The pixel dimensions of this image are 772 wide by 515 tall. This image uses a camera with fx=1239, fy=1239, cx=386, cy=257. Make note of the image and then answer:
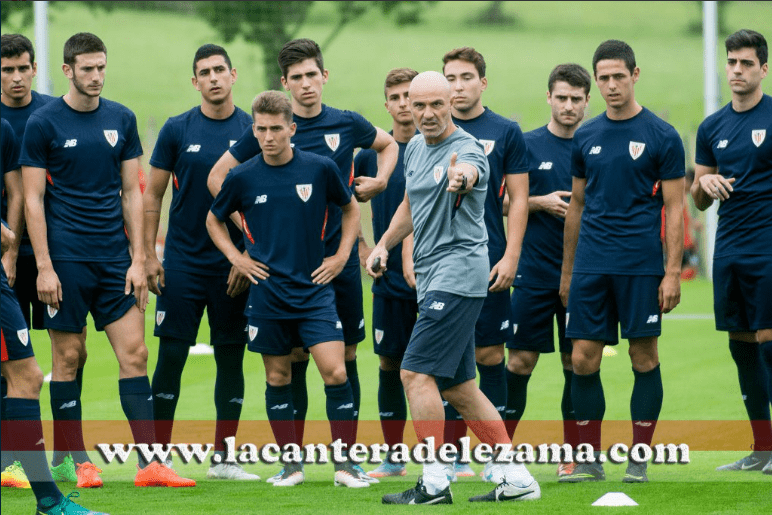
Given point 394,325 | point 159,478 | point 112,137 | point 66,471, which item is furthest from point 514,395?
point 112,137

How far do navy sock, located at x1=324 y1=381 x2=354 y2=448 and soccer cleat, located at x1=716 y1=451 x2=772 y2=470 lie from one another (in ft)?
7.68

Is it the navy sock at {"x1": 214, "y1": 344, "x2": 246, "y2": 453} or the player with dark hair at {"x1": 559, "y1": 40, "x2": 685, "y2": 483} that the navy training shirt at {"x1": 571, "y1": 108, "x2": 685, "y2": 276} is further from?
the navy sock at {"x1": 214, "y1": 344, "x2": 246, "y2": 453}

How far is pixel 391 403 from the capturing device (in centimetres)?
802

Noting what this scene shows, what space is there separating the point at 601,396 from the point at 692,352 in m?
7.39

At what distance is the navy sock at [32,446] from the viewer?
5617 millimetres

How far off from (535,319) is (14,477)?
330cm

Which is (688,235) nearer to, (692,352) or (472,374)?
(692,352)

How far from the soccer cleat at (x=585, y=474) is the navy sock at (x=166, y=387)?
2.46 m

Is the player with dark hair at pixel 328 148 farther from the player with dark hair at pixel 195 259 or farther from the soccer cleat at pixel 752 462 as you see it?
the soccer cleat at pixel 752 462

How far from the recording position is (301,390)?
7816mm

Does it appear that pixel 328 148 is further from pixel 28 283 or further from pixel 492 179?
pixel 28 283

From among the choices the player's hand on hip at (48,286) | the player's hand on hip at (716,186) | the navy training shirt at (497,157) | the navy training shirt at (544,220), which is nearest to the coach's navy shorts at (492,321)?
the navy training shirt at (497,157)

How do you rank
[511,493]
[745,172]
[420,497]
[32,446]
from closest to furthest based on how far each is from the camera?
[32,446] → [420,497] → [511,493] → [745,172]

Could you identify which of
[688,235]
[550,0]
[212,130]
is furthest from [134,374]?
[550,0]
